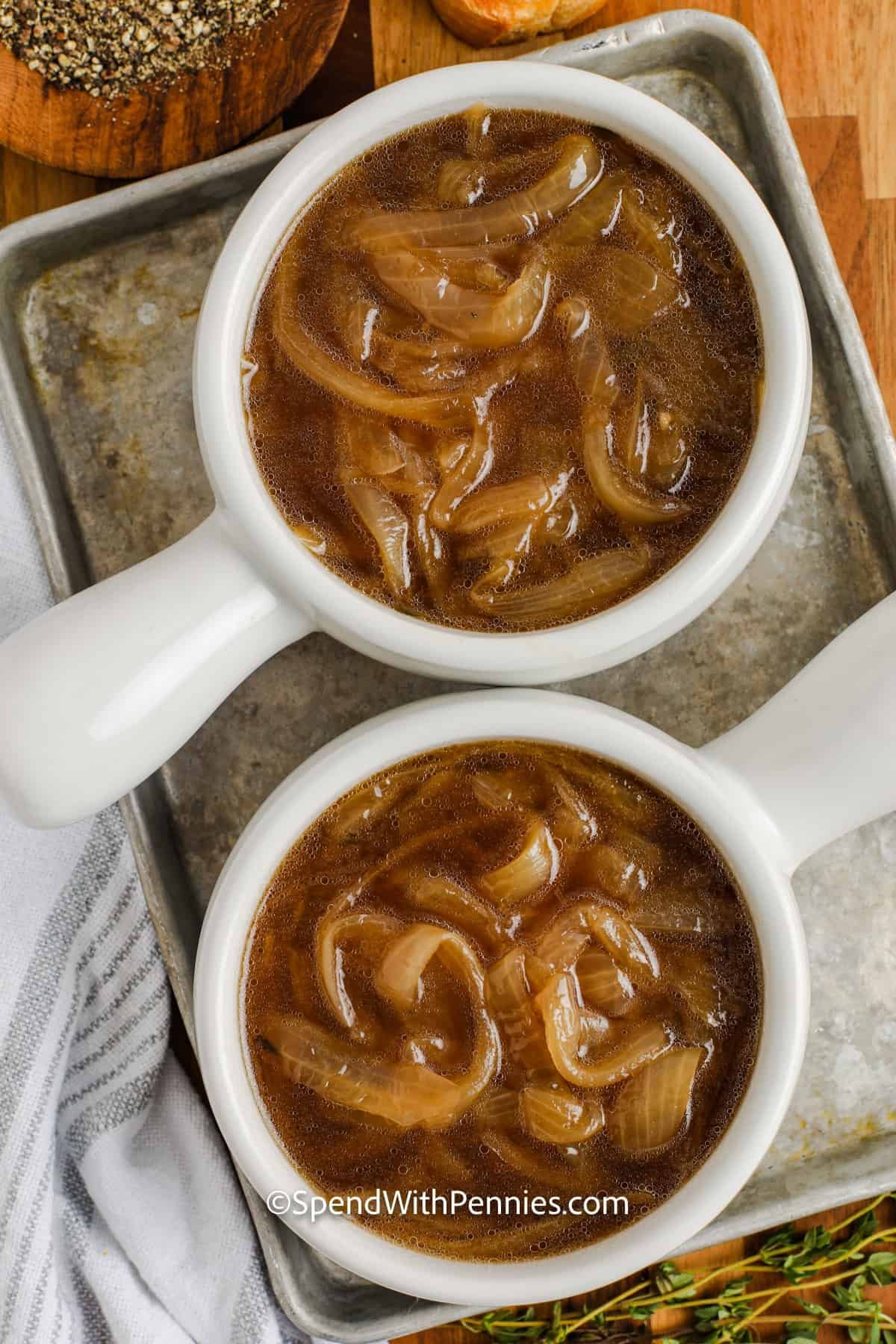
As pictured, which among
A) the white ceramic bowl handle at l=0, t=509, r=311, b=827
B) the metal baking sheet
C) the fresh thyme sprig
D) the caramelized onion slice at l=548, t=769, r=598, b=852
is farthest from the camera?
the fresh thyme sprig

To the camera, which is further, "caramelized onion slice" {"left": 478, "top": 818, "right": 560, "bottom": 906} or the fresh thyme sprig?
the fresh thyme sprig

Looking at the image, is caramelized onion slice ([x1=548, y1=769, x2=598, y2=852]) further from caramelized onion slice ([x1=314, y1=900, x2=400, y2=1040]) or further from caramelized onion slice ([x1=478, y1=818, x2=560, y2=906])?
caramelized onion slice ([x1=314, y1=900, x2=400, y2=1040])

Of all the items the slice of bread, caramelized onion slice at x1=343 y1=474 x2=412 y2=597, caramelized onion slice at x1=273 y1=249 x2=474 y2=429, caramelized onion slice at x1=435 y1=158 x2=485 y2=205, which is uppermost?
the slice of bread

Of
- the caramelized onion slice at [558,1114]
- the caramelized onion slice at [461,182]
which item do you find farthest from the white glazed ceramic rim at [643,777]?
the caramelized onion slice at [461,182]

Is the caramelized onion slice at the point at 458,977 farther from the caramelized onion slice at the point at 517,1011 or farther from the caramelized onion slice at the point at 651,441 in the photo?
the caramelized onion slice at the point at 651,441

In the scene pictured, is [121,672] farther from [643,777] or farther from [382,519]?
[643,777]

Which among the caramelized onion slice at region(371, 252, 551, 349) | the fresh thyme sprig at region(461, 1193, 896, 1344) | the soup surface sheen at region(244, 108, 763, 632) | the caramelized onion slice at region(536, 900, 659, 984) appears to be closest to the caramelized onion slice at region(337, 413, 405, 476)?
the soup surface sheen at region(244, 108, 763, 632)
